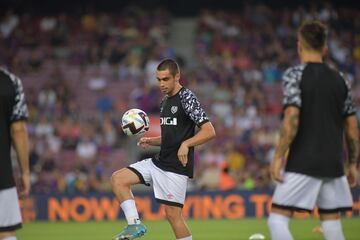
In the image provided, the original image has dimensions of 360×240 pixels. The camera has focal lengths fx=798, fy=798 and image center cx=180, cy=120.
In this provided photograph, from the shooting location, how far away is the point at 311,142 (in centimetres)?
736

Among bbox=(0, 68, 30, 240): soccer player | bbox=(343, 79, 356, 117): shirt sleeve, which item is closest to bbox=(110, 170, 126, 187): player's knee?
bbox=(0, 68, 30, 240): soccer player

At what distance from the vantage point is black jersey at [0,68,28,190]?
691 cm

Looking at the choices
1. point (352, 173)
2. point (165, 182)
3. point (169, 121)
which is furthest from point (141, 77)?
point (352, 173)

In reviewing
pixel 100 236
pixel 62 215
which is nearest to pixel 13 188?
pixel 100 236

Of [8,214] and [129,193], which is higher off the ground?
[8,214]

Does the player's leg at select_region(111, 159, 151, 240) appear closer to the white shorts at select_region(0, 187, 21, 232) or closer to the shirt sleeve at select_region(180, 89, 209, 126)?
the shirt sleeve at select_region(180, 89, 209, 126)

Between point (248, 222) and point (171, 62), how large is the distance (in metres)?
9.07

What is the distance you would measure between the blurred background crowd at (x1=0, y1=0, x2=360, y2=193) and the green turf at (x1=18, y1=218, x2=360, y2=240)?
127 inches

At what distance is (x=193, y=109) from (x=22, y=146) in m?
2.95

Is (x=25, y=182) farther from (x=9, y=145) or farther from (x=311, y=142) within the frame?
(x=311, y=142)

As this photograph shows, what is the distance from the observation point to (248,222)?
710 inches

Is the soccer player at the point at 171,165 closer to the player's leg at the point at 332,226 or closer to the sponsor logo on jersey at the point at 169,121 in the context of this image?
the sponsor logo on jersey at the point at 169,121

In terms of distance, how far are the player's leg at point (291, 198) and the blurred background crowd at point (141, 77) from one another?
13398mm

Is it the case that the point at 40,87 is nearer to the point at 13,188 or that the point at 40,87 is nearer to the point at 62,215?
the point at 62,215
